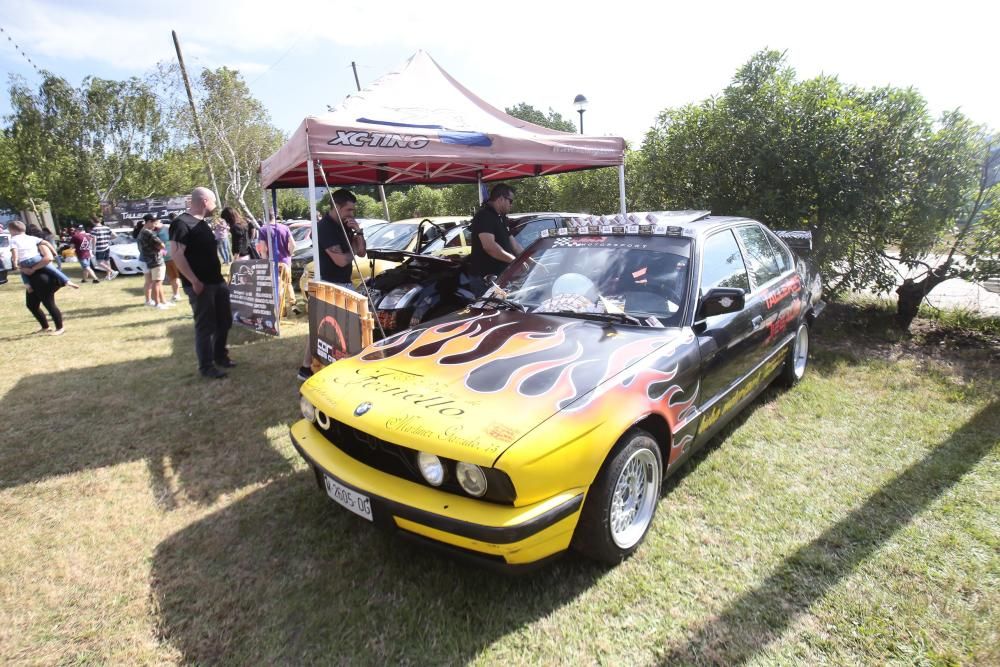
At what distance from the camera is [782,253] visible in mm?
4391

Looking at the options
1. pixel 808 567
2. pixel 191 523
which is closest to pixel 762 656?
pixel 808 567

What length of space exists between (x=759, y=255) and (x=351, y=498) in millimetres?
3348

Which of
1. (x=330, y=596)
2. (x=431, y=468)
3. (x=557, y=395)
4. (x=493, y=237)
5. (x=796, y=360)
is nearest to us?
(x=431, y=468)

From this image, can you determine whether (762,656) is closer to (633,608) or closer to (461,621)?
(633,608)

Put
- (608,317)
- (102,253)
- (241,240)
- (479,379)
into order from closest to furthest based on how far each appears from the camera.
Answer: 1. (479,379)
2. (608,317)
3. (241,240)
4. (102,253)

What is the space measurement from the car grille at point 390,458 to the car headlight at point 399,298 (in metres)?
2.88

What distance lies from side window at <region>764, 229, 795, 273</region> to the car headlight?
11.2 ft

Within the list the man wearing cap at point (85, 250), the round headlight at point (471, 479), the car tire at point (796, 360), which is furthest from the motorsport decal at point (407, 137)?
the man wearing cap at point (85, 250)

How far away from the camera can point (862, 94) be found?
6266mm

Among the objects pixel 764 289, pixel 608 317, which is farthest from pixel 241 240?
pixel 764 289

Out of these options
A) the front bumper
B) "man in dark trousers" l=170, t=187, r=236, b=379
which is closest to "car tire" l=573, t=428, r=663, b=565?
the front bumper

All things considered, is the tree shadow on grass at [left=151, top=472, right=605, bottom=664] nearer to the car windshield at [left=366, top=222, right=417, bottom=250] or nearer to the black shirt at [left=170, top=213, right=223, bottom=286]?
the black shirt at [left=170, top=213, right=223, bottom=286]

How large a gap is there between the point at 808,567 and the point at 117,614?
10.2ft

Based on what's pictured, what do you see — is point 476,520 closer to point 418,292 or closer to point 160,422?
point 160,422
